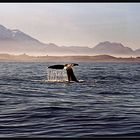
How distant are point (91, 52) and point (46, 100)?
196cm

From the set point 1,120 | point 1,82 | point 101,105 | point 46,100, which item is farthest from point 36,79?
point 1,120

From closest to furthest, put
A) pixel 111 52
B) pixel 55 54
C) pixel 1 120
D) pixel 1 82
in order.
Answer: pixel 1 120 → pixel 55 54 → pixel 111 52 → pixel 1 82

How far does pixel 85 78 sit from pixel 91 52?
486 centimetres

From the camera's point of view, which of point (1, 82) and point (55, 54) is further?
point (1, 82)

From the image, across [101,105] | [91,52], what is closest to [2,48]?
[91,52]

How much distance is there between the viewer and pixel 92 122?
823cm

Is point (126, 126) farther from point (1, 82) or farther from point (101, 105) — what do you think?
point (1, 82)

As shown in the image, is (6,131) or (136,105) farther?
(136,105)

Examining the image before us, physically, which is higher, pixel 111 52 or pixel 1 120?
pixel 111 52

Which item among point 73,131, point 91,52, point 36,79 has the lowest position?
point 73,131

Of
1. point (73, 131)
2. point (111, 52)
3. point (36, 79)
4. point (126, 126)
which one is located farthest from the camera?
point (36, 79)

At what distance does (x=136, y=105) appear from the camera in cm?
1044

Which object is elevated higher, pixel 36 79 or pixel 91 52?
pixel 91 52

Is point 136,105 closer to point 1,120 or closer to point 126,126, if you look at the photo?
point 126,126
